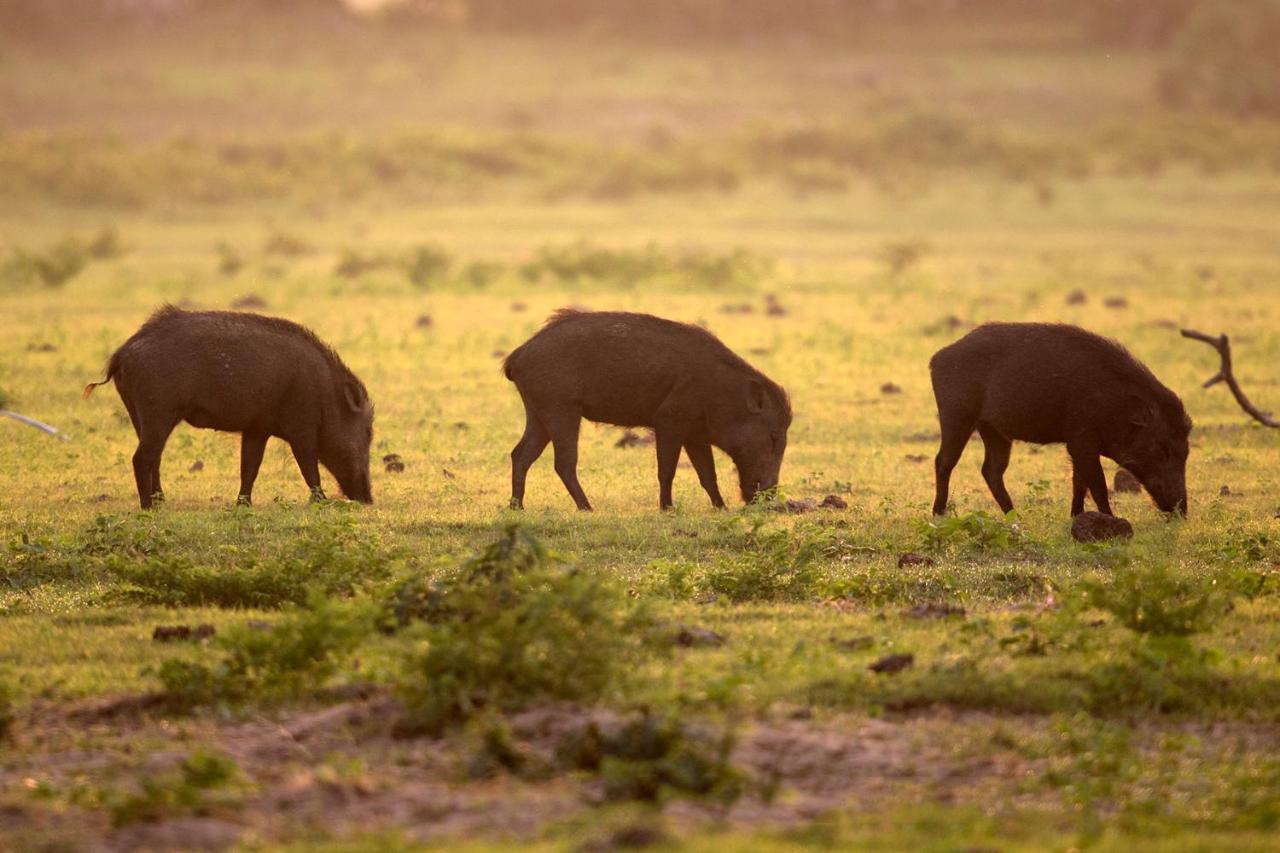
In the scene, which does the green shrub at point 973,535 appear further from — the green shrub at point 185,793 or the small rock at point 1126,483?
the green shrub at point 185,793

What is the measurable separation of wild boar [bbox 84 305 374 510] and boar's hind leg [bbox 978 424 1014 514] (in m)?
4.79

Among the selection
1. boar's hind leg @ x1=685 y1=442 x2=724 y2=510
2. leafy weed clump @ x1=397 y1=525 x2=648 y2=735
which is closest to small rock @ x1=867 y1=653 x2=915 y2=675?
leafy weed clump @ x1=397 y1=525 x2=648 y2=735

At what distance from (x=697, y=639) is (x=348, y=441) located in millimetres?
5641

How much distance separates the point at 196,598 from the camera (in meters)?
10.3

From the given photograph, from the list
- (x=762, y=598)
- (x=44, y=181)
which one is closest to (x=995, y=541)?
(x=762, y=598)

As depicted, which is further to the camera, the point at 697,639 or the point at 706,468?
the point at 706,468

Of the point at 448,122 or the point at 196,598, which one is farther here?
the point at 448,122

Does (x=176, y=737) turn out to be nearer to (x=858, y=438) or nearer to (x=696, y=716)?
(x=696, y=716)

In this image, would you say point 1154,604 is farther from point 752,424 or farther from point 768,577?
point 752,424

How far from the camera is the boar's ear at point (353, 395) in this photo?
14086mm

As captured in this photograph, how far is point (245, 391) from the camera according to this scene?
1341 centimetres

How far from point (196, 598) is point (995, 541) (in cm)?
495

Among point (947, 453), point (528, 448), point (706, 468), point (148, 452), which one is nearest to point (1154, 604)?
point (947, 453)

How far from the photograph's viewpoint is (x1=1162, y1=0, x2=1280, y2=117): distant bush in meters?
77.6
